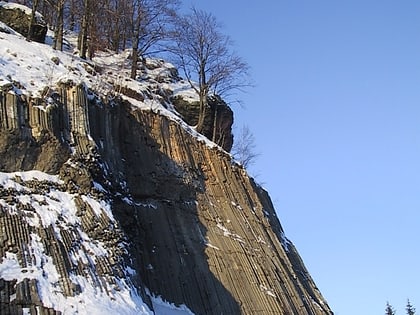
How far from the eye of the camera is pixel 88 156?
48.5ft

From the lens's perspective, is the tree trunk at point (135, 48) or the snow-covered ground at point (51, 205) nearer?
the snow-covered ground at point (51, 205)

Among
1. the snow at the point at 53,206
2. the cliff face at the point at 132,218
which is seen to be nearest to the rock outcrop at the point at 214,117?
the cliff face at the point at 132,218

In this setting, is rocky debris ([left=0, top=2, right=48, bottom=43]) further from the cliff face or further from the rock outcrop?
the rock outcrop

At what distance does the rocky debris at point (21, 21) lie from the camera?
72.4ft

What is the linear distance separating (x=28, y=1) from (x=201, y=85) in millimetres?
13517

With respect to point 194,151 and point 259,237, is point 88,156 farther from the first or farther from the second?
point 259,237

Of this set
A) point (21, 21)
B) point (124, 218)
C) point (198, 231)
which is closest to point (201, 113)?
point (21, 21)

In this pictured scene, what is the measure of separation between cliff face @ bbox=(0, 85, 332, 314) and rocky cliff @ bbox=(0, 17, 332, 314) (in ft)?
0.11

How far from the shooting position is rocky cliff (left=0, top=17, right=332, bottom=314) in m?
11.6

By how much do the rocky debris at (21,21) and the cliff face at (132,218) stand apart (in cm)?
518

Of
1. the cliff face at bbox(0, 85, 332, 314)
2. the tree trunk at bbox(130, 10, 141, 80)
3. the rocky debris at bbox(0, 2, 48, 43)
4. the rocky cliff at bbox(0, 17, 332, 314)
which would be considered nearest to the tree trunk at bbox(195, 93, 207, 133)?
the tree trunk at bbox(130, 10, 141, 80)

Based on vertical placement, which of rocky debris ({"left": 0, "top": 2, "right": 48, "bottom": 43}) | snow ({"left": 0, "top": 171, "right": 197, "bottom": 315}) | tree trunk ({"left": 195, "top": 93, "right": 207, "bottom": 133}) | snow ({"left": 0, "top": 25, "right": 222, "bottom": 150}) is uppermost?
rocky debris ({"left": 0, "top": 2, "right": 48, "bottom": 43})

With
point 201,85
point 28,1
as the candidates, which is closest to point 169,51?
point 201,85

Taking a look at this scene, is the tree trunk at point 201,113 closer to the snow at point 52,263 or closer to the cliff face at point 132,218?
the cliff face at point 132,218
